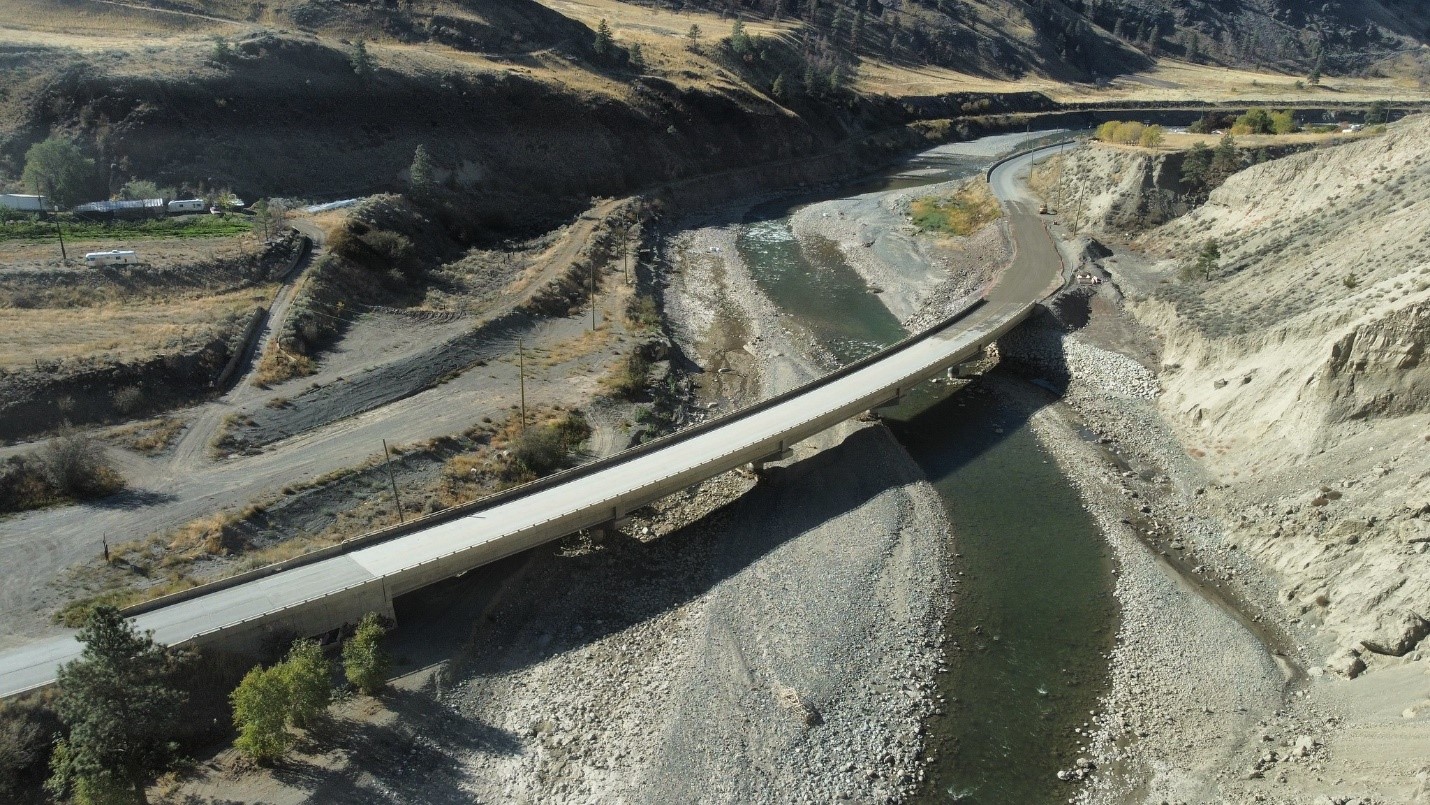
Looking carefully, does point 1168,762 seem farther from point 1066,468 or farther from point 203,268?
point 203,268

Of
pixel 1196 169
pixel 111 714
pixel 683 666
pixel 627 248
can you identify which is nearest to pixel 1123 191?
pixel 1196 169

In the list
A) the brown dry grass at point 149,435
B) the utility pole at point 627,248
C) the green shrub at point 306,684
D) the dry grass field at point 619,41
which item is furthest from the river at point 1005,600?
the dry grass field at point 619,41

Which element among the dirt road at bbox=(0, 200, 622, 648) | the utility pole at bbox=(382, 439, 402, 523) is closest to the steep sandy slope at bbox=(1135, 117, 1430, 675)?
the dirt road at bbox=(0, 200, 622, 648)

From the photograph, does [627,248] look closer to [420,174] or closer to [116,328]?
[420,174]

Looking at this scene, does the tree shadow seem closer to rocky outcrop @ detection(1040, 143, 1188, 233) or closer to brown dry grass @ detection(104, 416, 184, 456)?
brown dry grass @ detection(104, 416, 184, 456)

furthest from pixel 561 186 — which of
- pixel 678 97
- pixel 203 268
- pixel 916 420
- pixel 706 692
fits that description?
pixel 706 692

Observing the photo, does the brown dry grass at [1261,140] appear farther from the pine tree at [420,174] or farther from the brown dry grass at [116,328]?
the brown dry grass at [116,328]

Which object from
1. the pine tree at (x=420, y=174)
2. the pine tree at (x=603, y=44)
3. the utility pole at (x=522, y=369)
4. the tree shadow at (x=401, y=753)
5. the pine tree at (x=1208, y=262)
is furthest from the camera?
the pine tree at (x=603, y=44)
